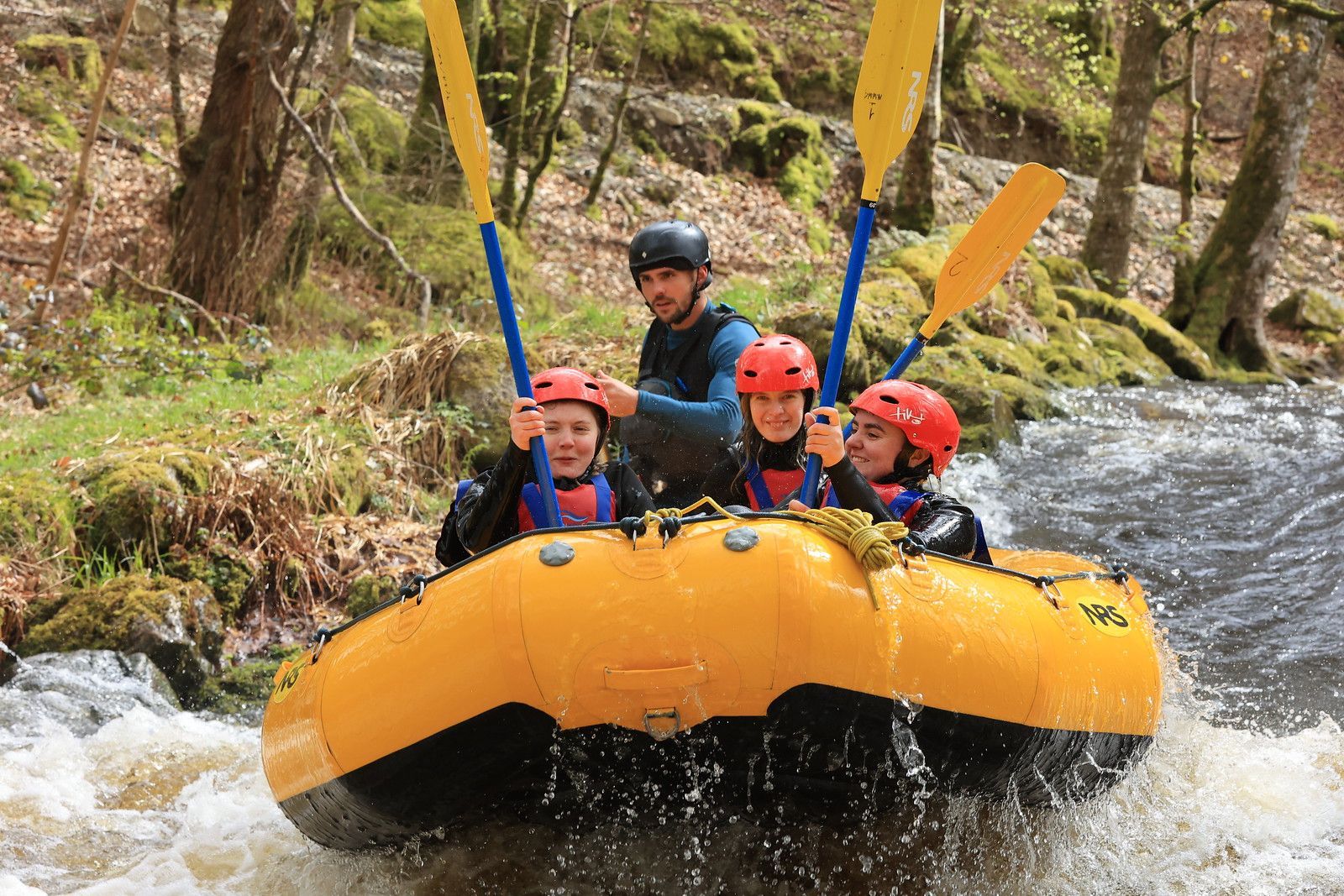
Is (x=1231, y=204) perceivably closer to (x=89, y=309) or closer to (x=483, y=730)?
(x=89, y=309)

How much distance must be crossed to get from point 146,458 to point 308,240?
3.95 m

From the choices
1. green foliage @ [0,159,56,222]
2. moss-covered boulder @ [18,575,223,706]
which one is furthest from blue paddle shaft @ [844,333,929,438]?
green foliage @ [0,159,56,222]

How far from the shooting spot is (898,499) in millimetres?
3439

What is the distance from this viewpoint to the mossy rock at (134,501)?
491 cm

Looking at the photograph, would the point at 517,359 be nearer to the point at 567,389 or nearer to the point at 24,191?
the point at 567,389

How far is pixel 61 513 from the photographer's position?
15.8 feet

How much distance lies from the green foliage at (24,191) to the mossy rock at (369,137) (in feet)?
7.87

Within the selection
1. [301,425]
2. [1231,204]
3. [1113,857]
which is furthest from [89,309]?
[1231,204]

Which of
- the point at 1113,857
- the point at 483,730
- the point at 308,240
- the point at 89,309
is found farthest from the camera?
the point at 308,240

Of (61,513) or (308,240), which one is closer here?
(61,513)

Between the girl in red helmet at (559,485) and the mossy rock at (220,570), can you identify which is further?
the mossy rock at (220,570)

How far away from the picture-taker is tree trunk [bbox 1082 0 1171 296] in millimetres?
13133

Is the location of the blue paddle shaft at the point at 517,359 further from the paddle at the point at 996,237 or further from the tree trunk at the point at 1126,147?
the tree trunk at the point at 1126,147

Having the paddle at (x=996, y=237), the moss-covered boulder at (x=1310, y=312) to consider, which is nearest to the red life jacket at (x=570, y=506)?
the paddle at (x=996, y=237)
